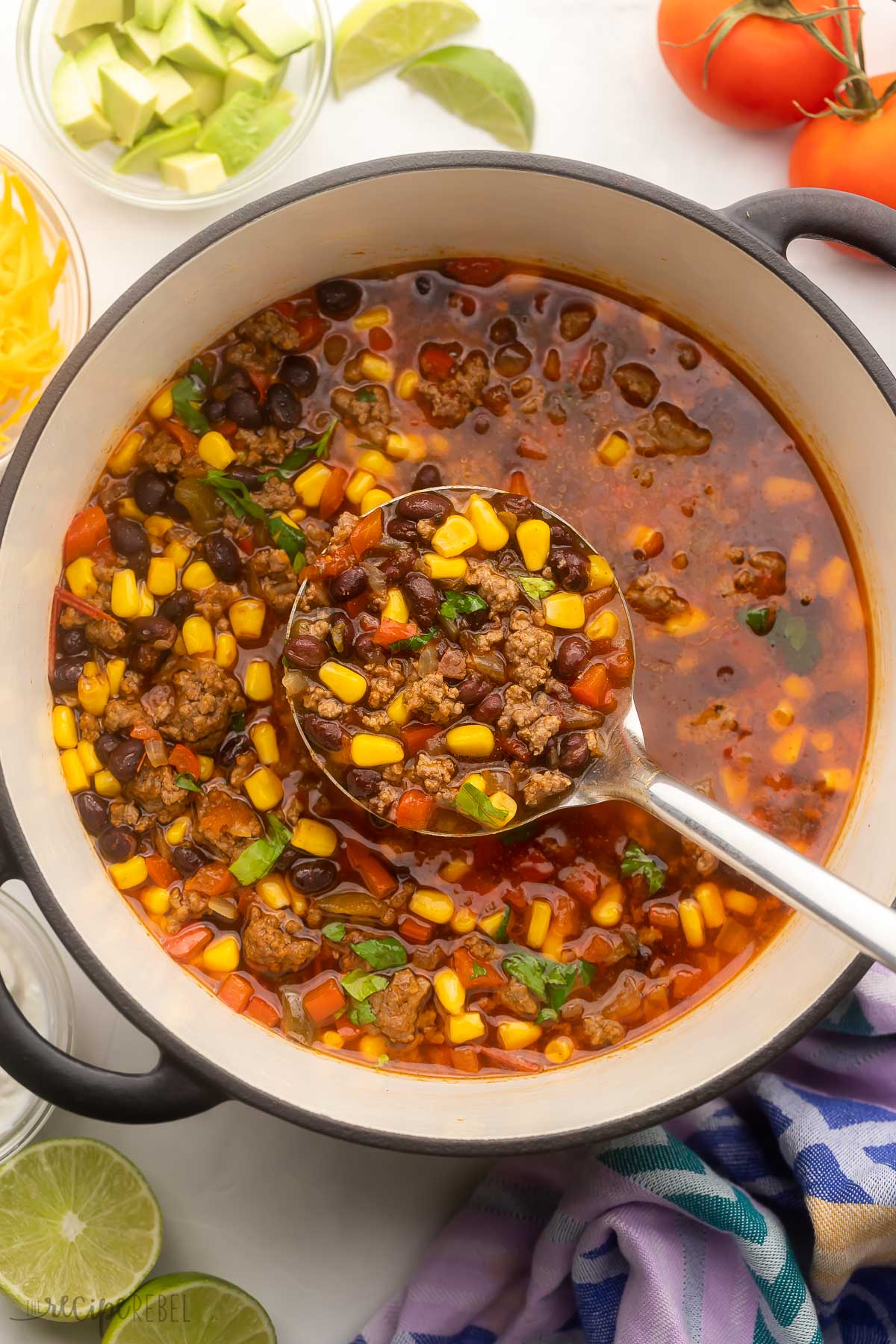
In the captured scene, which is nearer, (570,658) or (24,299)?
(570,658)

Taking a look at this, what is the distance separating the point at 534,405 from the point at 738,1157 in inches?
91.8

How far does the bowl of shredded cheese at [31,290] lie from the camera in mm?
3340

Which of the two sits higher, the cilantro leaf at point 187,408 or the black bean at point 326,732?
the cilantro leaf at point 187,408

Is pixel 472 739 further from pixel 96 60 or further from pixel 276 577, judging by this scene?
pixel 96 60

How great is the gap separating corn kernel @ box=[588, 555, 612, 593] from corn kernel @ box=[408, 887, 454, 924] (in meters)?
0.96

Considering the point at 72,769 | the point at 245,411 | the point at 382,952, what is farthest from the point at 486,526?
the point at 72,769

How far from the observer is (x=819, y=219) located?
276 centimetres

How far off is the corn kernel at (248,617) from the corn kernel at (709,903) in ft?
4.77

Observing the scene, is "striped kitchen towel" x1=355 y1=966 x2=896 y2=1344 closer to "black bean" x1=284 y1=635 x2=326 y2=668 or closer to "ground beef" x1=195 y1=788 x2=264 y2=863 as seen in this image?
"ground beef" x1=195 y1=788 x2=264 y2=863

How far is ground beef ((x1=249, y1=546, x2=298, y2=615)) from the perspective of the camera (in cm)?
325

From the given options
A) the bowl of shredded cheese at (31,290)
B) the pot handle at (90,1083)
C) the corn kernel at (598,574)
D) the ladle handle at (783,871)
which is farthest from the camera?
the bowl of shredded cheese at (31,290)

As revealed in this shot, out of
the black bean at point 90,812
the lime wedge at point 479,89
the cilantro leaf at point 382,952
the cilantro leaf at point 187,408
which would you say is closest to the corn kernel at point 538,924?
the cilantro leaf at point 382,952

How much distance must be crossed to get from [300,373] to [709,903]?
6.28 feet

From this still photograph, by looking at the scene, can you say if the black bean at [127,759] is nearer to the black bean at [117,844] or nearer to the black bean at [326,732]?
the black bean at [117,844]
